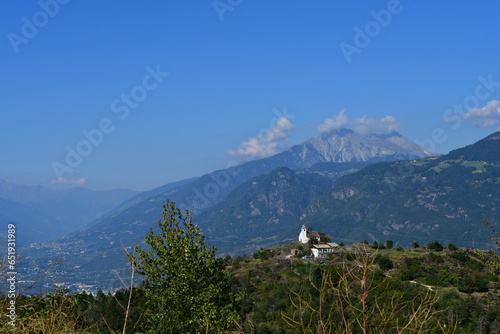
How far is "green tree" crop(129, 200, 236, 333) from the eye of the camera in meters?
21.8

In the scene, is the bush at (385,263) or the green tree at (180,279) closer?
the green tree at (180,279)

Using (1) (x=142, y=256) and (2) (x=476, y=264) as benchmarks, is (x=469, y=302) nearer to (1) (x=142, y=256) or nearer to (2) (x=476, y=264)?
(2) (x=476, y=264)

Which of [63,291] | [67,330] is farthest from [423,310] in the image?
[63,291]

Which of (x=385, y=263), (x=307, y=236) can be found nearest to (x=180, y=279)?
(x=385, y=263)

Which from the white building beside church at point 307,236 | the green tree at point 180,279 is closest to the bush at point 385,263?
the white building beside church at point 307,236

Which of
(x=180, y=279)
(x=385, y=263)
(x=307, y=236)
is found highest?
(x=180, y=279)

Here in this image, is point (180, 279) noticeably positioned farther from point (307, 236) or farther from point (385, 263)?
point (307, 236)

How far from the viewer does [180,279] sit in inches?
891

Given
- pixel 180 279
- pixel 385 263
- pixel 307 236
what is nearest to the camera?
pixel 180 279

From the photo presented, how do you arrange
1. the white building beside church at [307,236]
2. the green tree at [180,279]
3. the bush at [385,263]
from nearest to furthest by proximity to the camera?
1. the green tree at [180,279]
2. the bush at [385,263]
3. the white building beside church at [307,236]

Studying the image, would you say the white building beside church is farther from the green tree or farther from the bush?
the green tree

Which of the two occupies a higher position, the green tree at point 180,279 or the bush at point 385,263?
the green tree at point 180,279

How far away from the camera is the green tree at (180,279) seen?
21.8 m

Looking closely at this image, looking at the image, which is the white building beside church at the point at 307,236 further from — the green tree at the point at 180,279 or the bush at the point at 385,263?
the green tree at the point at 180,279
